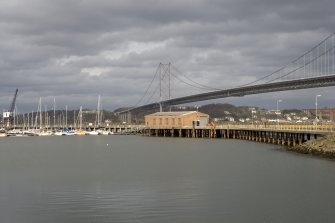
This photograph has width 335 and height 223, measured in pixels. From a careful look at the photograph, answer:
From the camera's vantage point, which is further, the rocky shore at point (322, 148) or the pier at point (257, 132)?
the pier at point (257, 132)

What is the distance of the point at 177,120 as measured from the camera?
335 ft

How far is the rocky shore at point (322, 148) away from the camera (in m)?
39.0

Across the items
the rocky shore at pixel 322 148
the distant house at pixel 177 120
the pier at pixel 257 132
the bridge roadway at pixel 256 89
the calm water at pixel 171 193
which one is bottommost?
the calm water at pixel 171 193

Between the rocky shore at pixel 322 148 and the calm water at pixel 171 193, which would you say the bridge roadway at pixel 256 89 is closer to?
the rocky shore at pixel 322 148

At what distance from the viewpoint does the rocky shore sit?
3900cm

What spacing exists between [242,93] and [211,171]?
6508cm

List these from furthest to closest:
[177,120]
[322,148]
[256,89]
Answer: [177,120]
[256,89]
[322,148]

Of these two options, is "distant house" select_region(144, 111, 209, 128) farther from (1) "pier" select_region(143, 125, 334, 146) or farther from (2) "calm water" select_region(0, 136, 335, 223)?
(2) "calm water" select_region(0, 136, 335, 223)

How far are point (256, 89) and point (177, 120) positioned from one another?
17.7 meters

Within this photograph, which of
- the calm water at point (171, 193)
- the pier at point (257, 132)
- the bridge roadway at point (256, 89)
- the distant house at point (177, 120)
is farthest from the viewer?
the distant house at point (177, 120)

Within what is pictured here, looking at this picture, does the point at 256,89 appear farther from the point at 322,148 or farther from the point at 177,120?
the point at 322,148

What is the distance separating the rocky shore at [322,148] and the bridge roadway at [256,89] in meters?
23.9

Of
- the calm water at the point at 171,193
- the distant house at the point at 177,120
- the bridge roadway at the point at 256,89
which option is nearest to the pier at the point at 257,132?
the distant house at the point at 177,120

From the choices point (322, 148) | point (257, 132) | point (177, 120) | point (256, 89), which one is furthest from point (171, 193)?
point (177, 120)
